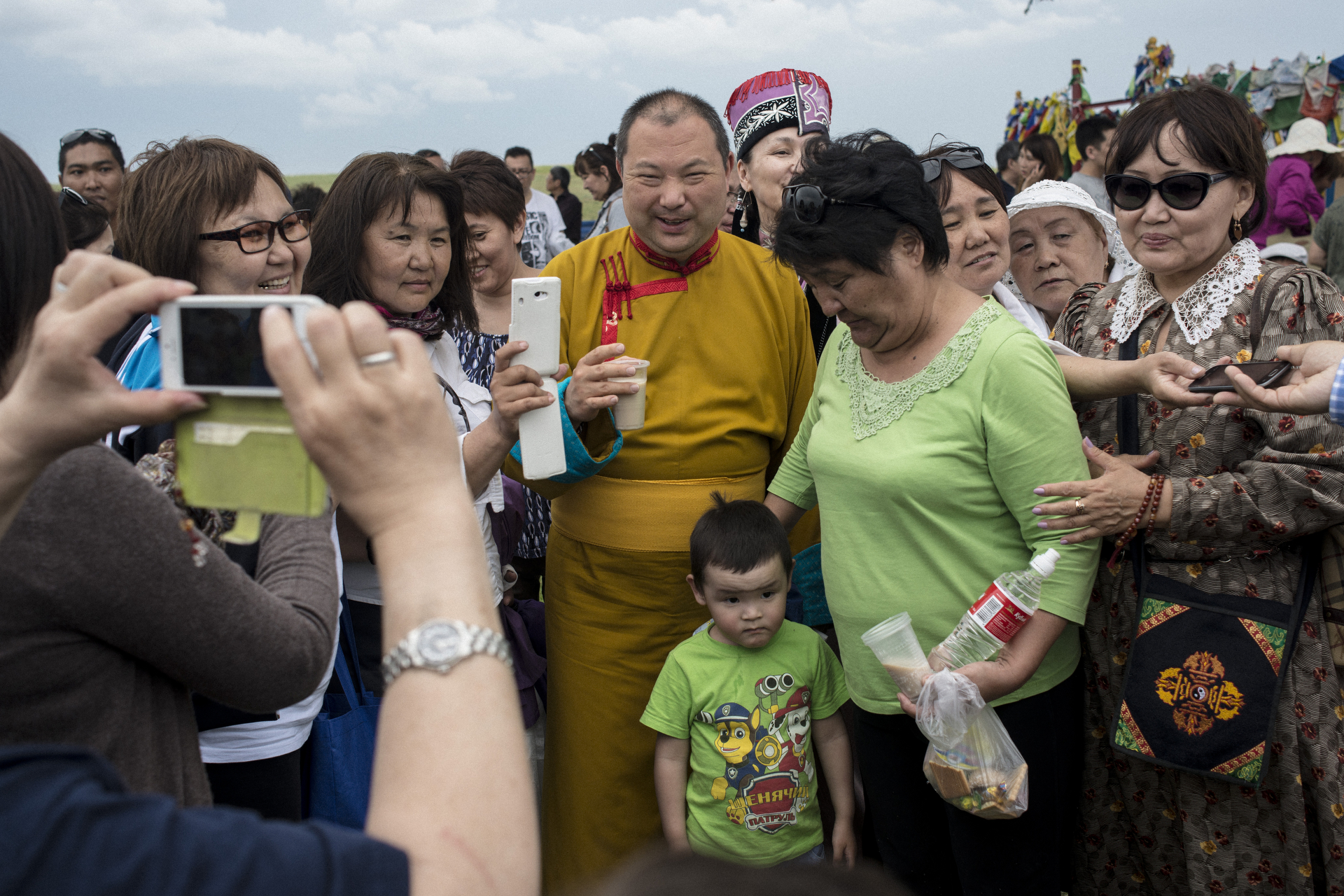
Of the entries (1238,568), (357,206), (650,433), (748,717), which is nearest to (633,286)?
(650,433)

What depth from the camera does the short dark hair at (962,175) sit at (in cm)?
267

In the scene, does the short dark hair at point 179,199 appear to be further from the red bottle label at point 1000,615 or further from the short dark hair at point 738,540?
the red bottle label at point 1000,615

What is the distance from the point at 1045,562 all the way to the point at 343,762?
1625 mm

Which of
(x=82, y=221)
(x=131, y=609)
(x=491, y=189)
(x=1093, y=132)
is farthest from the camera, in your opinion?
(x=1093, y=132)

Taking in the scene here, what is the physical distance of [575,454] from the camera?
99.1 inches

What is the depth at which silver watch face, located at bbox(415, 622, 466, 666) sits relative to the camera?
0.80 meters

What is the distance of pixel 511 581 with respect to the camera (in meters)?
2.97

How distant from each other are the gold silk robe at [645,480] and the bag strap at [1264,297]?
121 cm

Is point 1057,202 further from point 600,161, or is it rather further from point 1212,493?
point 600,161

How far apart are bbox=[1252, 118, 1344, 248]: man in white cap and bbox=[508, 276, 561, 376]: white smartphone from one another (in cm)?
659

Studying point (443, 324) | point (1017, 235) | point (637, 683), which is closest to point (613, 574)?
point (637, 683)

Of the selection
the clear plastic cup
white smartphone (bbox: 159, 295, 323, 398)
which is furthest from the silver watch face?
the clear plastic cup

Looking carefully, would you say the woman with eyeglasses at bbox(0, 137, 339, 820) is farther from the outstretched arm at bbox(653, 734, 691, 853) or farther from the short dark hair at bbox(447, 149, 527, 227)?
the short dark hair at bbox(447, 149, 527, 227)

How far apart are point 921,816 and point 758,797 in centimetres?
40
